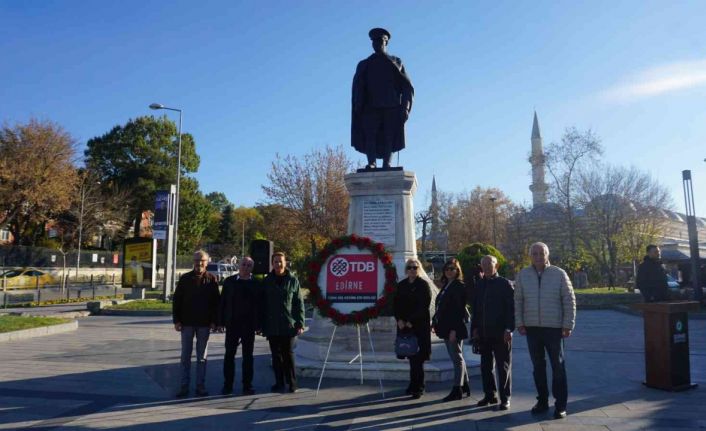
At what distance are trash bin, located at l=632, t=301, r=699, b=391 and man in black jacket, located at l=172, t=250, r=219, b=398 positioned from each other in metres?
5.90

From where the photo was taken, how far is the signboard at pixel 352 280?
23.4ft

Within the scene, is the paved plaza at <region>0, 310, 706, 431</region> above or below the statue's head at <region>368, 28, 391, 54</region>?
below

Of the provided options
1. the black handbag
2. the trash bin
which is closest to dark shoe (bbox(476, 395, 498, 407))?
the black handbag

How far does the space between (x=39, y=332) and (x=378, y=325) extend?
9511mm

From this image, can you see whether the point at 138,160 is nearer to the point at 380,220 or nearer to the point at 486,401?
the point at 380,220

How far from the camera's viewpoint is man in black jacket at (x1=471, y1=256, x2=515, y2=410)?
5.86 m

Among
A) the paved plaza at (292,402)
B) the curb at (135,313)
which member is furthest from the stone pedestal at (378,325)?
the curb at (135,313)

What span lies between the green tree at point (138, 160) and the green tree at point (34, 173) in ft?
27.8

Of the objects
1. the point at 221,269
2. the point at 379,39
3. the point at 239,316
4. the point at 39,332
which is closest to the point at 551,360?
the point at 239,316

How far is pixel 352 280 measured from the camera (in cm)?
724

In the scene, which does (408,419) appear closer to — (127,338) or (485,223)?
(127,338)

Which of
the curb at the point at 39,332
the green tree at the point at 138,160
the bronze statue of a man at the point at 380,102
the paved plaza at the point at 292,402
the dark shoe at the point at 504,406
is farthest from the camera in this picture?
the green tree at the point at 138,160

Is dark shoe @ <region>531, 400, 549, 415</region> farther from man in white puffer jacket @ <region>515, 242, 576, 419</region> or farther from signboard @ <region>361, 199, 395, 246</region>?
signboard @ <region>361, 199, 395, 246</region>

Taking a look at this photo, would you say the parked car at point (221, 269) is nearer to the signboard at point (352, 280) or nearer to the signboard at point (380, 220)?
the signboard at point (380, 220)
